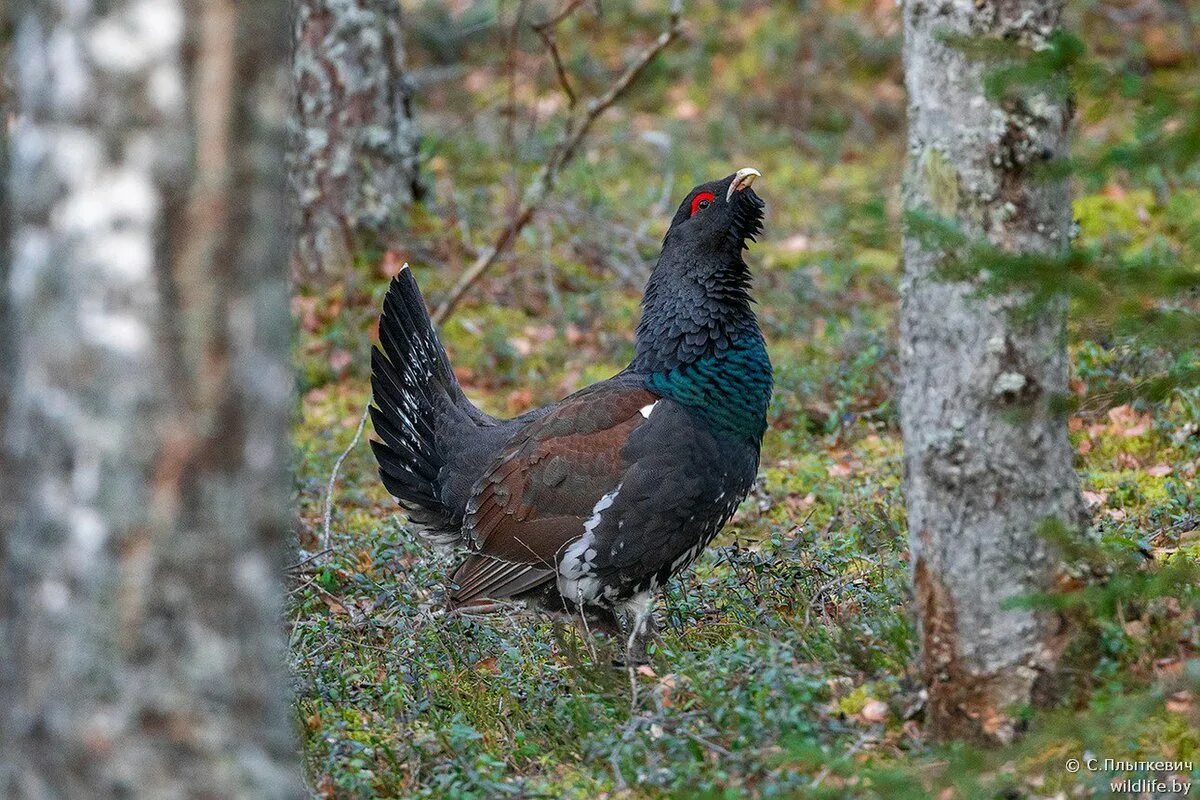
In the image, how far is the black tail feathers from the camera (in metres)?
6.77

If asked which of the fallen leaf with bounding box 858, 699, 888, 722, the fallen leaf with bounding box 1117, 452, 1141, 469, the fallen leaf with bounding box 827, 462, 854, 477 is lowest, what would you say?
the fallen leaf with bounding box 858, 699, 888, 722

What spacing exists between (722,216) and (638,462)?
4.26 feet

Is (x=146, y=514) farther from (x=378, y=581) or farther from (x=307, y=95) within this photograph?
(x=307, y=95)

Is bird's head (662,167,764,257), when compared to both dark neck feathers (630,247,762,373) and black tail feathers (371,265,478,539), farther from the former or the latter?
black tail feathers (371,265,478,539)

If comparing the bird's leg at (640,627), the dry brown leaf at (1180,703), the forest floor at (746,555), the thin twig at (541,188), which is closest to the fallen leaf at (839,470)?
the forest floor at (746,555)

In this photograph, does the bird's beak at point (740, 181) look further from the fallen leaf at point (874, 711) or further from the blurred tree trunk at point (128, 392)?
the blurred tree trunk at point (128, 392)

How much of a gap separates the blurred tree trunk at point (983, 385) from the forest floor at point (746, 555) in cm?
12

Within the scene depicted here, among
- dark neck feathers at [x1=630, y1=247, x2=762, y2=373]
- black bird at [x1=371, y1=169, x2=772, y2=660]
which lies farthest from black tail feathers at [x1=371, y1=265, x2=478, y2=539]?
Result: dark neck feathers at [x1=630, y1=247, x2=762, y2=373]

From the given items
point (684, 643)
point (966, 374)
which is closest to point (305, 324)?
point (684, 643)

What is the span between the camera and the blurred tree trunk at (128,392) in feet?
8.46

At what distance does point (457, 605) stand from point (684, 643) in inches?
48.9

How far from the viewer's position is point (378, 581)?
649 cm

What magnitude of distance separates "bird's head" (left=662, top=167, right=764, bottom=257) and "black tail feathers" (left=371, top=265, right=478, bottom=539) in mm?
1450

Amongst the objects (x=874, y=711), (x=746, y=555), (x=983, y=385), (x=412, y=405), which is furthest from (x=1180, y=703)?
(x=412, y=405)
